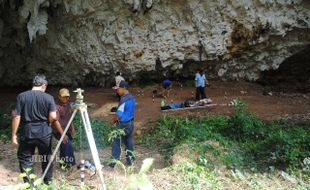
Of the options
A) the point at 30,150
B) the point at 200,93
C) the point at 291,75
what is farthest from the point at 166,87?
the point at 30,150

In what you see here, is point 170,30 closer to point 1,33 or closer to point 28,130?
point 1,33

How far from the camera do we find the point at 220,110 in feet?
38.4

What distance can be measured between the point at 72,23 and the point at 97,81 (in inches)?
111

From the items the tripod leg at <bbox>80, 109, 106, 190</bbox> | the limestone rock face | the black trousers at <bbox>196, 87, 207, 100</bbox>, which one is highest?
the limestone rock face

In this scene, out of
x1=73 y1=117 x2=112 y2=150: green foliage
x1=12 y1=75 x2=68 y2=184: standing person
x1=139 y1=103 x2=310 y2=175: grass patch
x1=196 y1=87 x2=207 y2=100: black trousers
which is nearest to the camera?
x1=12 y1=75 x2=68 y2=184: standing person

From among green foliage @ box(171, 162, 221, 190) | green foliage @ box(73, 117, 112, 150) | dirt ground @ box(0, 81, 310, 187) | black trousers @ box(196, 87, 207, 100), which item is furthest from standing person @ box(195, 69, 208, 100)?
green foliage @ box(171, 162, 221, 190)

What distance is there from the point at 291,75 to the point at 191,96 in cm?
451

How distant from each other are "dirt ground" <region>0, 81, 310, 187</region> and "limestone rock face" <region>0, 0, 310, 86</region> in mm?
732

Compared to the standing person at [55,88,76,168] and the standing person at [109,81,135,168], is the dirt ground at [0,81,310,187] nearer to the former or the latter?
the standing person at [109,81,135,168]

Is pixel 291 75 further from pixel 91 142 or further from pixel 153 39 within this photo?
pixel 91 142

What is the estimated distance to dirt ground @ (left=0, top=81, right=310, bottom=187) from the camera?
34.3ft

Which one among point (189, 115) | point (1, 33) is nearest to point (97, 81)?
point (1, 33)

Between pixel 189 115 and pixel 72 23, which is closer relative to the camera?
pixel 189 115

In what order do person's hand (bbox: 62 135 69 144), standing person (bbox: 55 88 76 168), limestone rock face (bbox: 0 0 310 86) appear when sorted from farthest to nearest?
limestone rock face (bbox: 0 0 310 86) → standing person (bbox: 55 88 76 168) → person's hand (bbox: 62 135 69 144)
